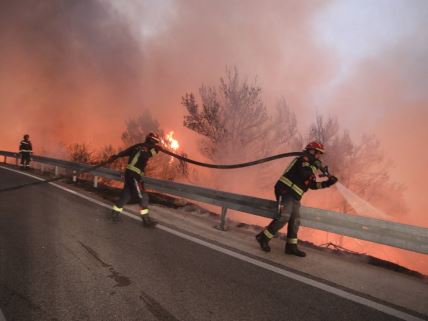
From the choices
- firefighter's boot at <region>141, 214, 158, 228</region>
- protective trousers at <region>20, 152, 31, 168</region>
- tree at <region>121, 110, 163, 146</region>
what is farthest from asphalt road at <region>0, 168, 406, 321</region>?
tree at <region>121, 110, 163, 146</region>

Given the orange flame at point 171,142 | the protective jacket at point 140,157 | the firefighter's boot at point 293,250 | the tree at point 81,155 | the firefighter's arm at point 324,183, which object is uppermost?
the orange flame at point 171,142

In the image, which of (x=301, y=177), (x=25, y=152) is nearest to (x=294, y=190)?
(x=301, y=177)

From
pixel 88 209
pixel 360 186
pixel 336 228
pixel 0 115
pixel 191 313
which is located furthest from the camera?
pixel 0 115

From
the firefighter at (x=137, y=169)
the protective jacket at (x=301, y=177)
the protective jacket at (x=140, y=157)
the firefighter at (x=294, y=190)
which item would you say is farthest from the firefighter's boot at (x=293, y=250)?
the protective jacket at (x=140, y=157)

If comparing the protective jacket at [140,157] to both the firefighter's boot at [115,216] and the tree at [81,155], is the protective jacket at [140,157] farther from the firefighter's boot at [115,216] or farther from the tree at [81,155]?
the tree at [81,155]

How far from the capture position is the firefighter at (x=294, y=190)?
201 inches

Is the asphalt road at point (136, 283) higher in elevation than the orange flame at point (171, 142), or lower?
lower

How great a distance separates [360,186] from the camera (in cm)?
2748

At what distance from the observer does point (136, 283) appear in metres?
3.64

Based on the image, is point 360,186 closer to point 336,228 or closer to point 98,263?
point 336,228

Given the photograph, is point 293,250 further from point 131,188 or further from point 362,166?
point 362,166

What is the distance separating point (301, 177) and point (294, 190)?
20cm

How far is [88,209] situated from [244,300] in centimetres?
445

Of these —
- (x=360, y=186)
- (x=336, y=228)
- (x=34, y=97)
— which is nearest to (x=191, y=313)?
(x=336, y=228)
